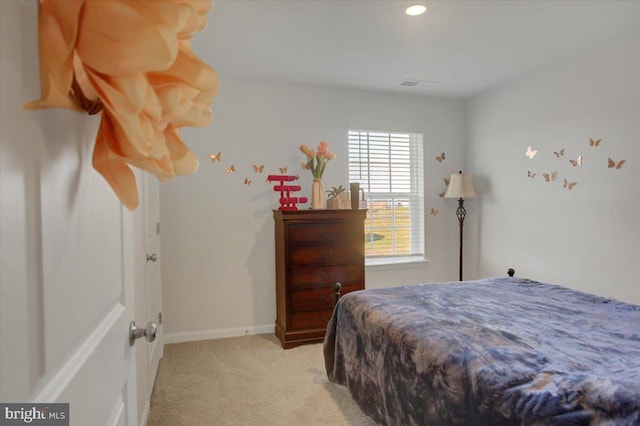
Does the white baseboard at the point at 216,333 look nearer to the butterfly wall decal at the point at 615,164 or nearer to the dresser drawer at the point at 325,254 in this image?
the dresser drawer at the point at 325,254

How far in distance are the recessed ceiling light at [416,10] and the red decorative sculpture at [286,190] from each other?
1.76 m

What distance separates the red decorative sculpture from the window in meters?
0.79

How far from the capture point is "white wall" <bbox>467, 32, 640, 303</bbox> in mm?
2875

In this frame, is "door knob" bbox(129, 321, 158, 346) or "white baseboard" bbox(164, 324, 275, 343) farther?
"white baseboard" bbox(164, 324, 275, 343)

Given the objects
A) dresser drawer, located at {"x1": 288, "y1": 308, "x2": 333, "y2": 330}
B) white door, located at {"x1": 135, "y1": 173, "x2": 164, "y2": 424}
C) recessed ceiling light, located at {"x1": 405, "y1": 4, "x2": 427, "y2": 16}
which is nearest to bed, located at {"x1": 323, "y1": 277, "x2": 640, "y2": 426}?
dresser drawer, located at {"x1": 288, "y1": 308, "x2": 333, "y2": 330}

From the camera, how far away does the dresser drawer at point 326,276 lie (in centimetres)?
342

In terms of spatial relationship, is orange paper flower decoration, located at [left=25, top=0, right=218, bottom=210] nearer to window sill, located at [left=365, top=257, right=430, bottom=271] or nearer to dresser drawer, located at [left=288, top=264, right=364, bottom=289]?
dresser drawer, located at [left=288, top=264, right=364, bottom=289]

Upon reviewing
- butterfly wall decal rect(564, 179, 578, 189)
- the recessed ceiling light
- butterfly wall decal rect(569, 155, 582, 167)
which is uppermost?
the recessed ceiling light

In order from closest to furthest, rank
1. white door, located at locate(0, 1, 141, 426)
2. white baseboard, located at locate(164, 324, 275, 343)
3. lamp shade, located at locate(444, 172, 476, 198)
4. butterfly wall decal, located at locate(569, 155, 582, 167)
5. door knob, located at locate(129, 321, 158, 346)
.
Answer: white door, located at locate(0, 1, 141, 426) < door knob, located at locate(129, 321, 158, 346) < butterfly wall decal, located at locate(569, 155, 582, 167) < white baseboard, located at locate(164, 324, 275, 343) < lamp shade, located at locate(444, 172, 476, 198)

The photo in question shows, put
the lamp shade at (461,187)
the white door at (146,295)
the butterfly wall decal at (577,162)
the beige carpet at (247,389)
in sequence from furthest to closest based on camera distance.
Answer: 1. the lamp shade at (461,187)
2. the butterfly wall decal at (577,162)
3. the beige carpet at (247,389)
4. the white door at (146,295)

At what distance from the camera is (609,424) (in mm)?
1073

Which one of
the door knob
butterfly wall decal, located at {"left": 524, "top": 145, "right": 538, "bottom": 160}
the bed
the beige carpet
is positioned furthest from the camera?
butterfly wall decal, located at {"left": 524, "top": 145, "right": 538, "bottom": 160}

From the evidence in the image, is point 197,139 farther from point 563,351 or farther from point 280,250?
point 563,351

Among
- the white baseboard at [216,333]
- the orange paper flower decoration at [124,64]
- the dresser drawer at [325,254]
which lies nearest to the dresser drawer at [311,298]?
the dresser drawer at [325,254]
